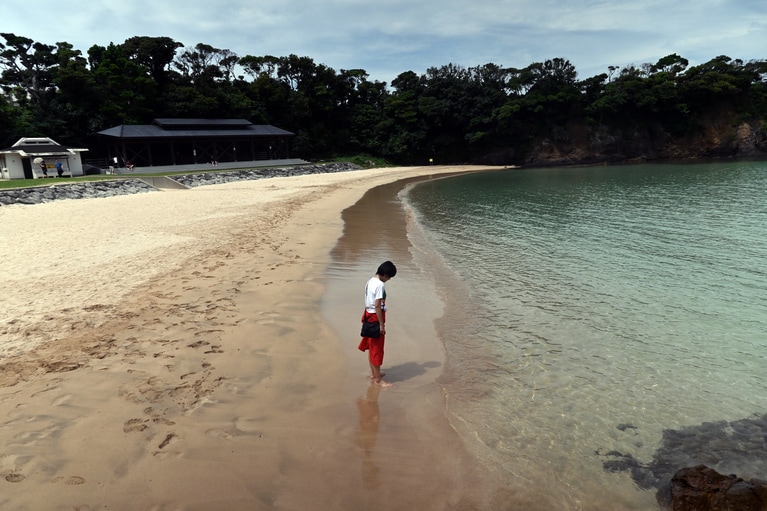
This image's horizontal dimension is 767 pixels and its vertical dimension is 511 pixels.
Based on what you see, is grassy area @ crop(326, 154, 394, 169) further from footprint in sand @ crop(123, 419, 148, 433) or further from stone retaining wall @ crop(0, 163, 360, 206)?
footprint in sand @ crop(123, 419, 148, 433)

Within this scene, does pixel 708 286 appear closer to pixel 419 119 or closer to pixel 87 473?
pixel 87 473

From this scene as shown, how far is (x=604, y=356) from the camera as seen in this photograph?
745 cm

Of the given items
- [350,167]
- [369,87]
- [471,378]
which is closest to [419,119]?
[369,87]

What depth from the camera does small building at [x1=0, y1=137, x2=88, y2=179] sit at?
36.2 m

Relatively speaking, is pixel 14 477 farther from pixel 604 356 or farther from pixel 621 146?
pixel 621 146

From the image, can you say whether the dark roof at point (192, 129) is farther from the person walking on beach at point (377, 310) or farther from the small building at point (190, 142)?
the person walking on beach at point (377, 310)

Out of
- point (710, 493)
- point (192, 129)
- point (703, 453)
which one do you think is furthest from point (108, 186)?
point (710, 493)

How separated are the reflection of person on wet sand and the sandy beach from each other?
2 cm

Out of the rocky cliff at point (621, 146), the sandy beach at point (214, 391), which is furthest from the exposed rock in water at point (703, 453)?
the rocky cliff at point (621, 146)

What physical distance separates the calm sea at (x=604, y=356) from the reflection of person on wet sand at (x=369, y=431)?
102 centimetres

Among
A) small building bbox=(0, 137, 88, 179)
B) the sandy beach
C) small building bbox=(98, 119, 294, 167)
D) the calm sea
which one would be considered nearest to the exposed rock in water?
the calm sea

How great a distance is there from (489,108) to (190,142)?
45020 millimetres

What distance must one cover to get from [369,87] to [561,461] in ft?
257

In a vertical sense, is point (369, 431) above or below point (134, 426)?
below
